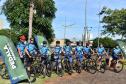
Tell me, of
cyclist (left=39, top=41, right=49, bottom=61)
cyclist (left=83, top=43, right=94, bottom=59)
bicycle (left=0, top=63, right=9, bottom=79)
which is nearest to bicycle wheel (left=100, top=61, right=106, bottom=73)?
cyclist (left=83, top=43, right=94, bottom=59)

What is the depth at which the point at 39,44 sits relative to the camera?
24109 mm

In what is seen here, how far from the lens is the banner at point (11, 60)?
669 inches

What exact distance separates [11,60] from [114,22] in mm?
38038

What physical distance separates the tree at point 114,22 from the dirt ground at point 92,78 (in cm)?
3102

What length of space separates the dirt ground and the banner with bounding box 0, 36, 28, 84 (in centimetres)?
235

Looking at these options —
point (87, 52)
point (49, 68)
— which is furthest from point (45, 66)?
point (87, 52)

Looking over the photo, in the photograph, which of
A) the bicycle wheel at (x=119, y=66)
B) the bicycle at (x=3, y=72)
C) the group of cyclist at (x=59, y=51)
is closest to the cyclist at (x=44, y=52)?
the group of cyclist at (x=59, y=51)

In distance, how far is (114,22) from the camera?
54.3 m

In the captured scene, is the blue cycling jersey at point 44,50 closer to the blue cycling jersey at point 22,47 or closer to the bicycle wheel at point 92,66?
the blue cycling jersey at point 22,47

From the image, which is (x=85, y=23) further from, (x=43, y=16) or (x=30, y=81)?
(x=30, y=81)

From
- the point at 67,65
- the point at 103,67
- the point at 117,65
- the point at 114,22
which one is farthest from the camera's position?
the point at 114,22

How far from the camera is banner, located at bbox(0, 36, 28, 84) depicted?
1698 centimetres

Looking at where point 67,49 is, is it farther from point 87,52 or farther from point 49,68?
point 49,68

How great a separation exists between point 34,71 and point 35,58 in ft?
2.35
